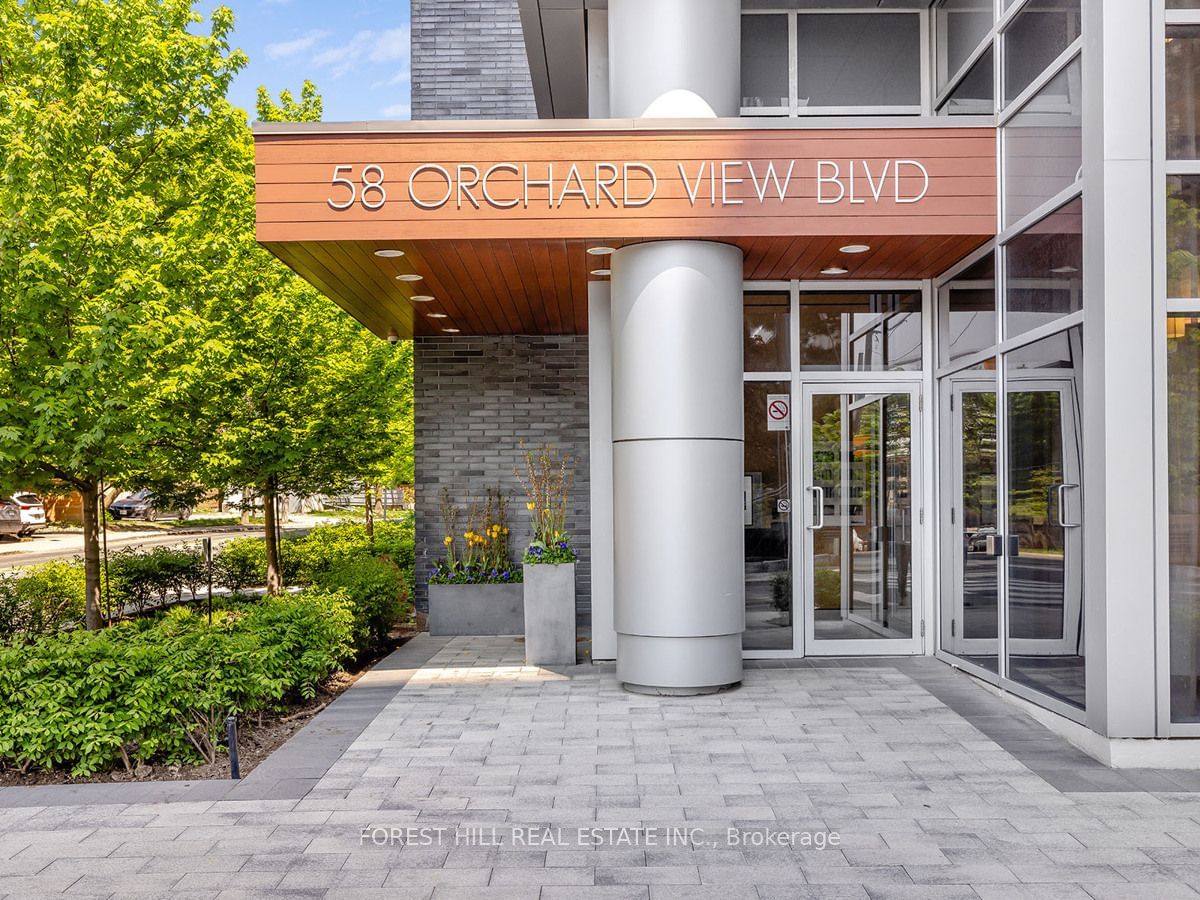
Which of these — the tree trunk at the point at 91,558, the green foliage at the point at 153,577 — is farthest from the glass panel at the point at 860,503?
the green foliage at the point at 153,577

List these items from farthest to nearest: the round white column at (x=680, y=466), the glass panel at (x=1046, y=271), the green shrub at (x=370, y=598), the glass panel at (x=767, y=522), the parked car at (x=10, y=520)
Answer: the parked car at (x=10, y=520), the green shrub at (x=370, y=598), the glass panel at (x=767, y=522), the round white column at (x=680, y=466), the glass panel at (x=1046, y=271)

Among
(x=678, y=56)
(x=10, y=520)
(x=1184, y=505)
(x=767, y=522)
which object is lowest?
(x=10, y=520)

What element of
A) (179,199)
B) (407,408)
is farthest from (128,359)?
(407,408)

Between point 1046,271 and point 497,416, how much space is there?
6825mm

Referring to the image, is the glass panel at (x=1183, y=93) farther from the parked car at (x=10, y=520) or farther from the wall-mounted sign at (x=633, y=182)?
the parked car at (x=10, y=520)

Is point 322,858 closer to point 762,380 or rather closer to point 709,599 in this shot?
point 709,599

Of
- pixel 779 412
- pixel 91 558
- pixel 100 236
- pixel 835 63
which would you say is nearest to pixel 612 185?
pixel 779 412

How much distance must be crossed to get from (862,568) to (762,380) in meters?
1.92

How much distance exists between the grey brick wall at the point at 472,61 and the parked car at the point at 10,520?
2155cm

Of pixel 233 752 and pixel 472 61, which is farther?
pixel 472 61

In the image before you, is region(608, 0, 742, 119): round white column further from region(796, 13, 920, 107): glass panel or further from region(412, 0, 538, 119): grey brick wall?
region(412, 0, 538, 119): grey brick wall

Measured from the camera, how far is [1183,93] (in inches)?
229

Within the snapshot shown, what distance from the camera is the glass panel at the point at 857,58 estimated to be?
8.70 metres

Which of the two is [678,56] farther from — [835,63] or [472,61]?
[472,61]
